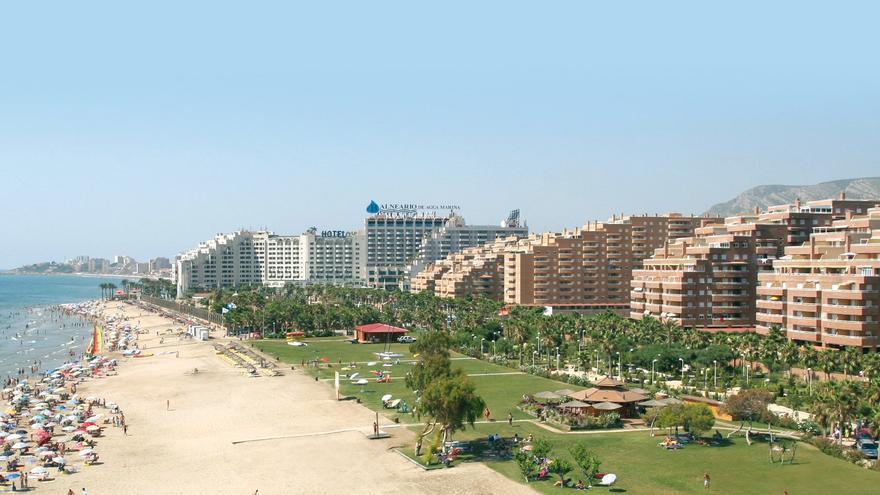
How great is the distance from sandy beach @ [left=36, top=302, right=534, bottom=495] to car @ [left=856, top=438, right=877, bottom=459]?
21.4 metres

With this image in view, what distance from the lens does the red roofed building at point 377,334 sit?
135m

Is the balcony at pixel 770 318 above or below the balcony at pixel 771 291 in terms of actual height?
below

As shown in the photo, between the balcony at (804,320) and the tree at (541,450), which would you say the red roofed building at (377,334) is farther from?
the tree at (541,450)

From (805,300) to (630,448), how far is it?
167 feet

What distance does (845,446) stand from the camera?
2069 inches

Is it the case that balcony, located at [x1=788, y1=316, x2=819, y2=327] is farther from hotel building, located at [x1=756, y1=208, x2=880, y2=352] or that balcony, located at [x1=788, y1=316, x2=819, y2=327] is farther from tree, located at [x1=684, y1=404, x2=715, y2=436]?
tree, located at [x1=684, y1=404, x2=715, y2=436]

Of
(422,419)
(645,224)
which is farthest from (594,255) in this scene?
(422,419)

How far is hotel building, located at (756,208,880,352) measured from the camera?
8862cm

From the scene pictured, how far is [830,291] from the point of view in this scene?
92312mm

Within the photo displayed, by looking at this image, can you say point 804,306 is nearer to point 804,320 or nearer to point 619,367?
point 804,320

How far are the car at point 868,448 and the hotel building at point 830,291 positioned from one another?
40766 millimetres

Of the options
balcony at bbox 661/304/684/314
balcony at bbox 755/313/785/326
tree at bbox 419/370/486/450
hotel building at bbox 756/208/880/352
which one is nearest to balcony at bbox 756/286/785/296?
hotel building at bbox 756/208/880/352

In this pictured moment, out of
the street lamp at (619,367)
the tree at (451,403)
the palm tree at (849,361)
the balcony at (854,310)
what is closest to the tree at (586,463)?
the tree at (451,403)

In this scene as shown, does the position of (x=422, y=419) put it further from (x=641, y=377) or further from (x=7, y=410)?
(x=7, y=410)
